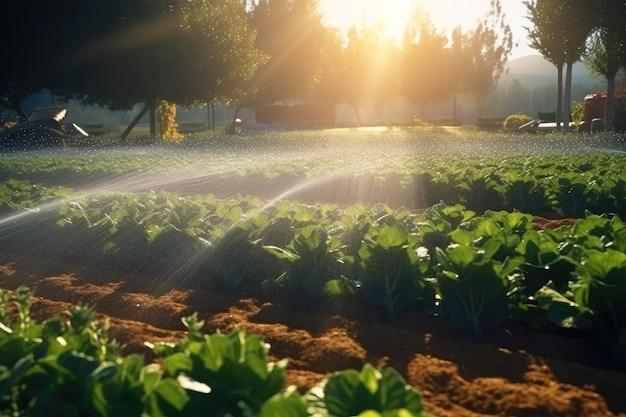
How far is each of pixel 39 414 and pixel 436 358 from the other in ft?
6.07

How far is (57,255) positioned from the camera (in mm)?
6582

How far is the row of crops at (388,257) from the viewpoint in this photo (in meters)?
3.65

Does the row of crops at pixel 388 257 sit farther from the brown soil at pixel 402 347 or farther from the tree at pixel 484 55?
the tree at pixel 484 55

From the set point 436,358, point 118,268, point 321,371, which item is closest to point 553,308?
point 436,358

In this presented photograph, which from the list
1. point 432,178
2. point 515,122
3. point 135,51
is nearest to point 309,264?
point 432,178

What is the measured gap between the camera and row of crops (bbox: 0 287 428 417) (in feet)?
6.52

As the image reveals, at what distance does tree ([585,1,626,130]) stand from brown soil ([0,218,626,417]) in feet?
86.4

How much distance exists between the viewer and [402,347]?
11.9ft

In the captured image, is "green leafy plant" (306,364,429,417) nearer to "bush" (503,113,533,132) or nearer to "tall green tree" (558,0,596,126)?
"tall green tree" (558,0,596,126)

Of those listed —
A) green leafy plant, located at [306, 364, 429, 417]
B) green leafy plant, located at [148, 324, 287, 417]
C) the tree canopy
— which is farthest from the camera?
the tree canopy

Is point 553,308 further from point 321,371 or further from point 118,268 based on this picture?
point 118,268

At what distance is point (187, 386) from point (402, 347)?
173cm

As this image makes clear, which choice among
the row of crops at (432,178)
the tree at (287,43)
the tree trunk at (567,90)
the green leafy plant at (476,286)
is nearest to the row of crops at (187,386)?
the green leafy plant at (476,286)

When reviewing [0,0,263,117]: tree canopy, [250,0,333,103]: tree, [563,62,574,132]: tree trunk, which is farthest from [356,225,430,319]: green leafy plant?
[250,0,333,103]: tree
